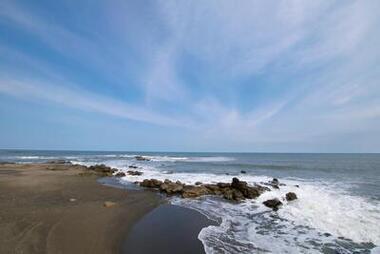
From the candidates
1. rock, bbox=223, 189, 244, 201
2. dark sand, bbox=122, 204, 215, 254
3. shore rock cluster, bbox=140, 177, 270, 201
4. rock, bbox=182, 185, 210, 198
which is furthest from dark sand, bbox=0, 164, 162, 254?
rock, bbox=223, 189, 244, 201

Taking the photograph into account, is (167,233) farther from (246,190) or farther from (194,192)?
(246,190)

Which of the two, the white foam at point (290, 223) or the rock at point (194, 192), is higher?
the rock at point (194, 192)

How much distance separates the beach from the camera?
7.21m

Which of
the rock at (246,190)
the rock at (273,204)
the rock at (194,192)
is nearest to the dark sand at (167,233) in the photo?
the rock at (194,192)

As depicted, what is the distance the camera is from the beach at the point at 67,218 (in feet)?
23.6

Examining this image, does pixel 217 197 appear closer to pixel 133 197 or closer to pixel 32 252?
pixel 133 197

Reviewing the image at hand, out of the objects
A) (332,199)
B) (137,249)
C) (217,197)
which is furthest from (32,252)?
(332,199)

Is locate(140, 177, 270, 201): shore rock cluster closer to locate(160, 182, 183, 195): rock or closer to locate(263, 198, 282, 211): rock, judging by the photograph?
locate(160, 182, 183, 195): rock

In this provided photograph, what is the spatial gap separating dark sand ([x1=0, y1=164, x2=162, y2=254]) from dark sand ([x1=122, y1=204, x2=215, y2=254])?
0.45 meters

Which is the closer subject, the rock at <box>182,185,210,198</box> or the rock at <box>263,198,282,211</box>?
the rock at <box>263,198,282,211</box>

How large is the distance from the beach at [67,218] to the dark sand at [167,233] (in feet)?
1.17

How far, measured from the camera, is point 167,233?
843cm

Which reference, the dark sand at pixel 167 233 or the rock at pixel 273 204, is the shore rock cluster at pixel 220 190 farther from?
the dark sand at pixel 167 233

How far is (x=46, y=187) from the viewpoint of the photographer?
16.9m
